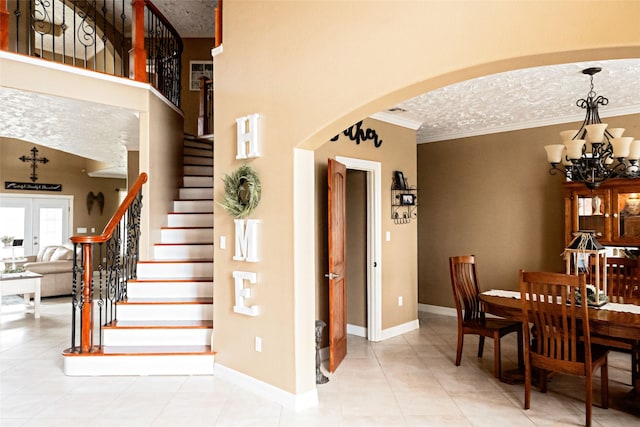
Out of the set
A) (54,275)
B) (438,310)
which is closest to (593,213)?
(438,310)

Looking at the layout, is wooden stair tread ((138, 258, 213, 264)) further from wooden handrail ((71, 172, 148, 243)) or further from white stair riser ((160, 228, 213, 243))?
wooden handrail ((71, 172, 148, 243))

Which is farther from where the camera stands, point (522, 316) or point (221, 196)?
point (221, 196)

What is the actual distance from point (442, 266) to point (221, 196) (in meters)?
4.15

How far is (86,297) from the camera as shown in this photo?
156 inches

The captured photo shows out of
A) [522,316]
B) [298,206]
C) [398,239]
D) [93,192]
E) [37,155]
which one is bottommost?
[522,316]

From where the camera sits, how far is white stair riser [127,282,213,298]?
15.0 ft

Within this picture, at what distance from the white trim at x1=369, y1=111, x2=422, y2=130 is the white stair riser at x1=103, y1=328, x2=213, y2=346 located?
320 centimetres

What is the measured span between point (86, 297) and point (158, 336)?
0.75 m

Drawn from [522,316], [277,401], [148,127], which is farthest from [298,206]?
[148,127]

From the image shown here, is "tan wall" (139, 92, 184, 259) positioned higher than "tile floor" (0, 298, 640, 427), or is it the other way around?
"tan wall" (139, 92, 184, 259)

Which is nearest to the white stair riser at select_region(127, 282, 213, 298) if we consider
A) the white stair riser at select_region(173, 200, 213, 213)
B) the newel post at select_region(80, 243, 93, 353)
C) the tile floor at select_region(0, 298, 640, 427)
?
the newel post at select_region(80, 243, 93, 353)

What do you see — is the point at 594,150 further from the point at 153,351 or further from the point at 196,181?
the point at 196,181

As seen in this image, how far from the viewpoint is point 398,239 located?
18.6ft

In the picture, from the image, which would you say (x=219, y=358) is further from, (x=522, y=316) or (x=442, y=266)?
Result: (x=442, y=266)
